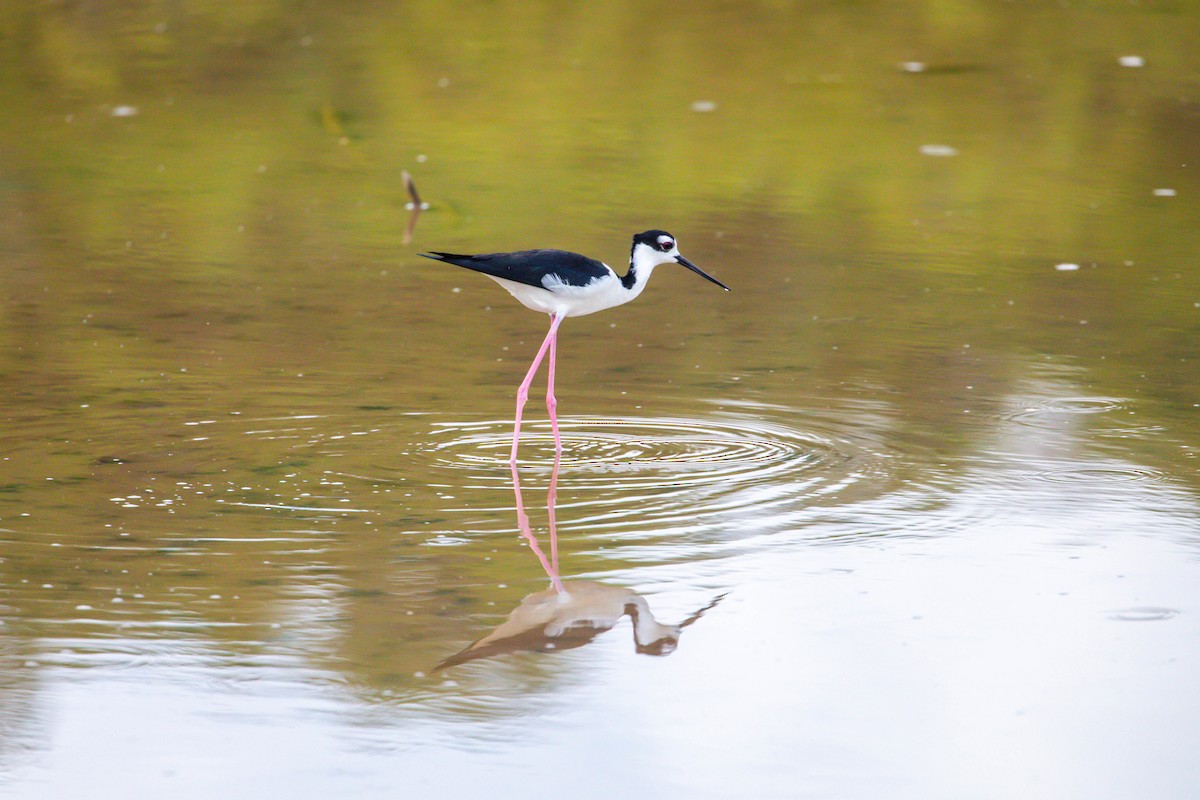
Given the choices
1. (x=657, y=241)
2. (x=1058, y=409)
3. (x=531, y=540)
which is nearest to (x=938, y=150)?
(x=1058, y=409)

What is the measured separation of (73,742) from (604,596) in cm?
171

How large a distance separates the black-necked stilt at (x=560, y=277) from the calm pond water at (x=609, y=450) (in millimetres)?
480

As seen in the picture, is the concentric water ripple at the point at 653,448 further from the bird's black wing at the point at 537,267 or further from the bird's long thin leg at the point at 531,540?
the bird's black wing at the point at 537,267

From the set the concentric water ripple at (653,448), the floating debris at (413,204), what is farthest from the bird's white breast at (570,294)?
the floating debris at (413,204)

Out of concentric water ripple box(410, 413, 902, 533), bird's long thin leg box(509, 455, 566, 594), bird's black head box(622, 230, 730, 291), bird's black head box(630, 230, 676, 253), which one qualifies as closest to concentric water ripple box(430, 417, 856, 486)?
concentric water ripple box(410, 413, 902, 533)

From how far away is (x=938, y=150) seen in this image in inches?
603

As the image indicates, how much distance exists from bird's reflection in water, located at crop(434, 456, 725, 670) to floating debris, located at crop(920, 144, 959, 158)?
10.1m

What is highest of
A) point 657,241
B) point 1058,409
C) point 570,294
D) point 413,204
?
point 413,204

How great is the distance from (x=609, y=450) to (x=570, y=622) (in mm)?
2062

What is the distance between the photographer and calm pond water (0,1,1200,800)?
459 centimetres

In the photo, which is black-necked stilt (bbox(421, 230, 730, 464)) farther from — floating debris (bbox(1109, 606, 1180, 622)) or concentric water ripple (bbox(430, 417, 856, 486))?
floating debris (bbox(1109, 606, 1180, 622))

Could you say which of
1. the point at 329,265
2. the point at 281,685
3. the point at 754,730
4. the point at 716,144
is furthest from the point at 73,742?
the point at 716,144

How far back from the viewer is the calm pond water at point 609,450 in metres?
4.59

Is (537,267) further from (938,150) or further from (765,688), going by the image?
(938,150)
